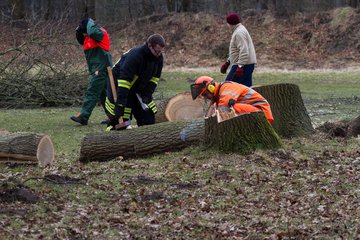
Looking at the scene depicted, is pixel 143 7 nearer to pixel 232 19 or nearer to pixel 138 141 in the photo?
pixel 232 19

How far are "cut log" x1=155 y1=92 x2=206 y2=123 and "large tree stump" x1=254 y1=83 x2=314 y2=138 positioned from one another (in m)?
1.62

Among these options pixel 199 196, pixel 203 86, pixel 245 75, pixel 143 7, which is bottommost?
pixel 199 196

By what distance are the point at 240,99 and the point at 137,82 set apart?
1661mm

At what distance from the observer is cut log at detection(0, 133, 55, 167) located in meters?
9.96

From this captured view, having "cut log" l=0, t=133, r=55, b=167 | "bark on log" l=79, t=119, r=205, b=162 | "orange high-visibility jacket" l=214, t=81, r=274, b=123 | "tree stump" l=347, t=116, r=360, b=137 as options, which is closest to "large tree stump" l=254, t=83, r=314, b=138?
"tree stump" l=347, t=116, r=360, b=137

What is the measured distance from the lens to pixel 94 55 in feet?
48.0

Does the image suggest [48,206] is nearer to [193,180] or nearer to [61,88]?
[193,180]

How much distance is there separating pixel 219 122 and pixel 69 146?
3.05m

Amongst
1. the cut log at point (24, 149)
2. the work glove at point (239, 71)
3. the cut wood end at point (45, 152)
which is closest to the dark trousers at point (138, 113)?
the cut wood end at point (45, 152)

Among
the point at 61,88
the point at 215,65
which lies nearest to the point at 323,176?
the point at 61,88

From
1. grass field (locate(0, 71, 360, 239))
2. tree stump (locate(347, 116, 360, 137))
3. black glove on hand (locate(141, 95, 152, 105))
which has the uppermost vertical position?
black glove on hand (locate(141, 95, 152, 105))

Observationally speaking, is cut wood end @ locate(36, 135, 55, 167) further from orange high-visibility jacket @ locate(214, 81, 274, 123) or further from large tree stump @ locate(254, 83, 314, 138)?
large tree stump @ locate(254, 83, 314, 138)

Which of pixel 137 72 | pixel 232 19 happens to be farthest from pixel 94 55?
pixel 137 72

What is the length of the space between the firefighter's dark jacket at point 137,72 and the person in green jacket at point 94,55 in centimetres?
242
